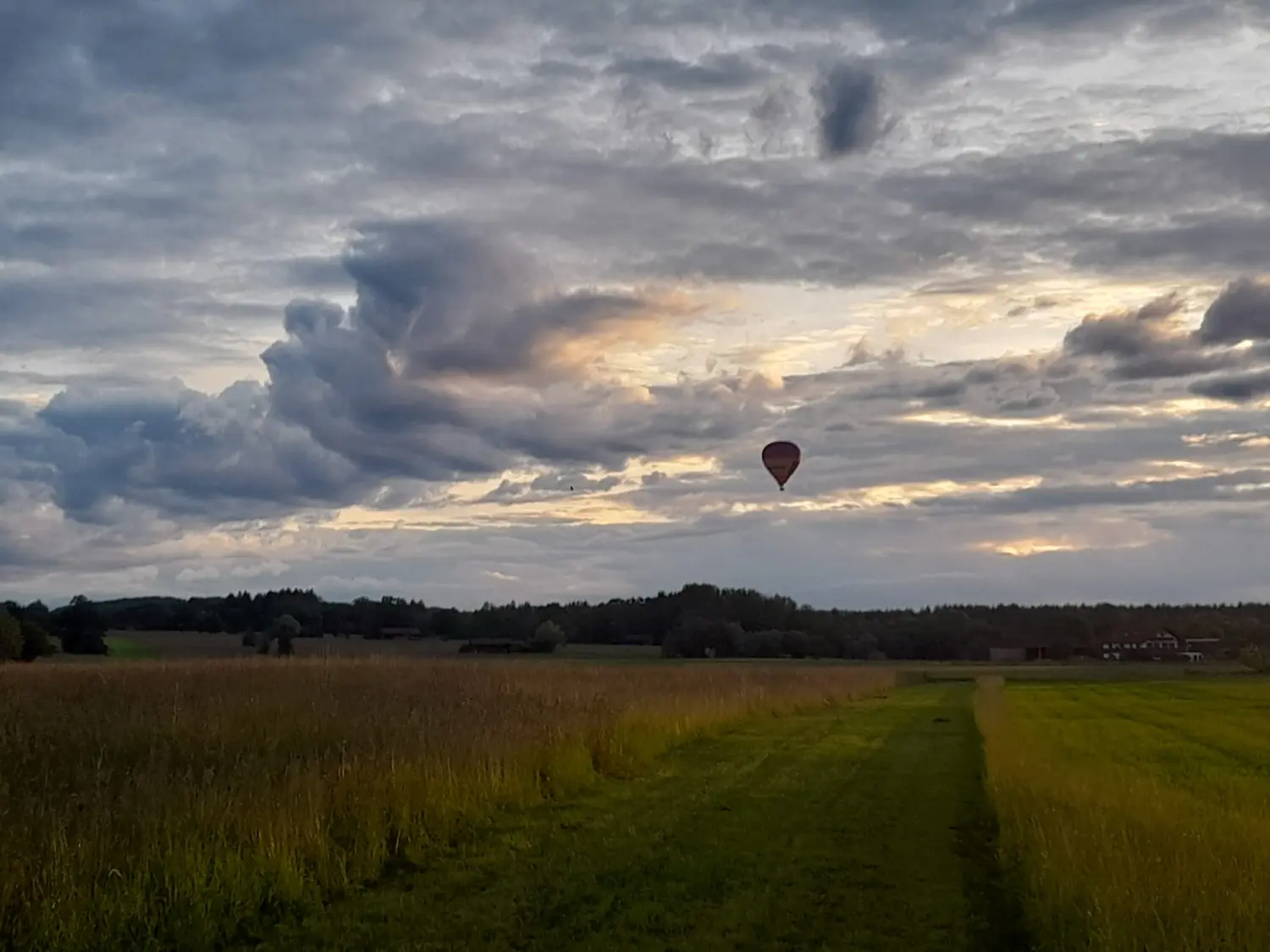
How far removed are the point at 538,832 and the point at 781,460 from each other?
88.7 ft

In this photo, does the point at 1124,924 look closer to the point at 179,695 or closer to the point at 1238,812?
the point at 1238,812

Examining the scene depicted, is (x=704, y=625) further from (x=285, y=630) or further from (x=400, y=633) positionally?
(x=285, y=630)

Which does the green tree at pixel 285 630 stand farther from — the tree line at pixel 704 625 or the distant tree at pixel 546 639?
the distant tree at pixel 546 639

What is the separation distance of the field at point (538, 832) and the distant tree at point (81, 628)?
1494 inches

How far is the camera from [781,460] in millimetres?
41000

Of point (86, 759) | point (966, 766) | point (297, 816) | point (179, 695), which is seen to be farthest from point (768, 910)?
point (966, 766)

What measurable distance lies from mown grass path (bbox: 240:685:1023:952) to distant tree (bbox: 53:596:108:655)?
47.3 m

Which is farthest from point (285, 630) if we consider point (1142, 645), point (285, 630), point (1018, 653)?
point (1142, 645)

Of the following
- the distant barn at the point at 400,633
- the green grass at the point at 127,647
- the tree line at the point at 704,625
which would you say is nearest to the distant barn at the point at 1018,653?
the tree line at the point at 704,625

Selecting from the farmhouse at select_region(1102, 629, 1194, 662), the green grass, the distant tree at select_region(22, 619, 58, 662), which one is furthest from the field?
the farmhouse at select_region(1102, 629, 1194, 662)

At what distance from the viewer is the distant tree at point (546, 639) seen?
102 m

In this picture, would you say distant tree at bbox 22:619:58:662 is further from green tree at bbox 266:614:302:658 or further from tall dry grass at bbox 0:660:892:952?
tall dry grass at bbox 0:660:892:952

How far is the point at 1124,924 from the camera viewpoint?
30.0 feet

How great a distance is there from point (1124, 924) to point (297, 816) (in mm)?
7378
